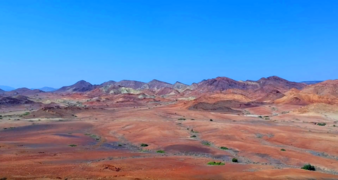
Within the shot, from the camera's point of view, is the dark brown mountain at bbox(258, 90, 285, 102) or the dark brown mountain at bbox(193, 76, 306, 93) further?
the dark brown mountain at bbox(193, 76, 306, 93)

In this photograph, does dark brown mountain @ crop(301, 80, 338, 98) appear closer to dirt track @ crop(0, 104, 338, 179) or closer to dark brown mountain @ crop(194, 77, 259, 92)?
dark brown mountain @ crop(194, 77, 259, 92)

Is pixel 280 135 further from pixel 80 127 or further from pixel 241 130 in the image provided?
pixel 80 127

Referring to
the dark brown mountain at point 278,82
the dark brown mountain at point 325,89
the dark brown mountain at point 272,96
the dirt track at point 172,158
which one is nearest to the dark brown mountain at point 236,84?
the dark brown mountain at point 278,82

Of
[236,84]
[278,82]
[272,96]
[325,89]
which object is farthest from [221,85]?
[325,89]

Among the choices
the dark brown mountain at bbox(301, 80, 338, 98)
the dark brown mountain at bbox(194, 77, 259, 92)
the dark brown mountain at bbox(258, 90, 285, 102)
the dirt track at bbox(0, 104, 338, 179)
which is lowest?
the dirt track at bbox(0, 104, 338, 179)

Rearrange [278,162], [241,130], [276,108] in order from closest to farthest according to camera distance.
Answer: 1. [278,162]
2. [241,130]
3. [276,108]

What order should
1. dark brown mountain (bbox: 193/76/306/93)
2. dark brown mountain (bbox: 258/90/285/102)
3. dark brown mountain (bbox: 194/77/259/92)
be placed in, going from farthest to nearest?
dark brown mountain (bbox: 193/76/306/93) < dark brown mountain (bbox: 194/77/259/92) < dark brown mountain (bbox: 258/90/285/102)

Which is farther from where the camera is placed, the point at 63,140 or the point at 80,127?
the point at 80,127

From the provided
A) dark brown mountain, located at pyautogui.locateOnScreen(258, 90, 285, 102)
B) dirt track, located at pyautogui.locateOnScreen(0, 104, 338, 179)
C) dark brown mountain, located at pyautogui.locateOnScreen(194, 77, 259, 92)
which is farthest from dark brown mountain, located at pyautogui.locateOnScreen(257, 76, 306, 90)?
dirt track, located at pyautogui.locateOnScreen(0, 104, 338, 179)

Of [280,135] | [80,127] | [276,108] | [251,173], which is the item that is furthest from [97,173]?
[276,108]

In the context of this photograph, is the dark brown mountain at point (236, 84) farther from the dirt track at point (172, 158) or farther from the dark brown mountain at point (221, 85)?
the dirt track at point (172, 158)

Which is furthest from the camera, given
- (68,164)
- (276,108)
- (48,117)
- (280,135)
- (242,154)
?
(276,108)
